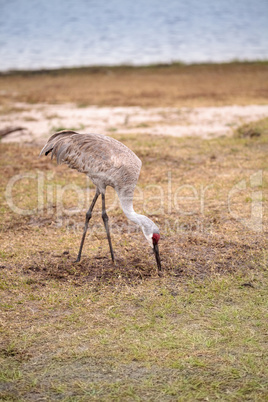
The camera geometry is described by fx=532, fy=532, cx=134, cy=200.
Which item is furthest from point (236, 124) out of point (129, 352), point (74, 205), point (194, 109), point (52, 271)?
point (129, 352)

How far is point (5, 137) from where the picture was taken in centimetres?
968

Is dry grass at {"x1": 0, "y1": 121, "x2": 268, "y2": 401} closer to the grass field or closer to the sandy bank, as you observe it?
the grass field

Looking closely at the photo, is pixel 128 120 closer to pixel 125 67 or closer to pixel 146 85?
pixel 146 85

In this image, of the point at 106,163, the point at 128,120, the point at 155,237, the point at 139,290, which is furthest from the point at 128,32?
the point at 139,290

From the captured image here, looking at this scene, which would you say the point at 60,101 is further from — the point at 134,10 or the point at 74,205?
the point at 134,10

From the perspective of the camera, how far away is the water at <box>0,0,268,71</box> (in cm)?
2256

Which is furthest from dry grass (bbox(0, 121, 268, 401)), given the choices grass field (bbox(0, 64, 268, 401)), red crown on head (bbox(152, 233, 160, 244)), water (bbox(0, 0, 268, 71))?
water (bbox(0, 0, 268, 71))

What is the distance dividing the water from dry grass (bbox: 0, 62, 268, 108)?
239 centimetres

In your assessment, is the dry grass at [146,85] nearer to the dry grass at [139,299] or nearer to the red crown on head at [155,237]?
the dry grass at [139,299]

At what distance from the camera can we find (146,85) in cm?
1523

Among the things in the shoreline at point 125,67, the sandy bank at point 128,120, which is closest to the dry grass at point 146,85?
the shoreline at point 125,67

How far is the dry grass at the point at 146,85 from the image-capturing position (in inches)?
509

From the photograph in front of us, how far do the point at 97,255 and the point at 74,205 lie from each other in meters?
1.36

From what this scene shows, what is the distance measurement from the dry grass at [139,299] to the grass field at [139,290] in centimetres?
1
